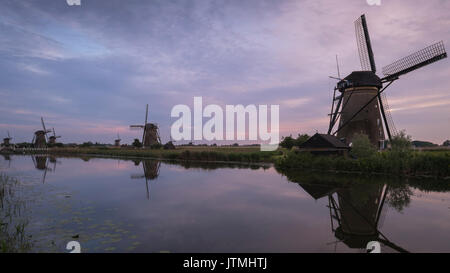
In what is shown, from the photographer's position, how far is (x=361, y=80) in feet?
78.0

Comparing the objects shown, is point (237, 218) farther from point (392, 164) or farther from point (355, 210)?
point (392, 164)

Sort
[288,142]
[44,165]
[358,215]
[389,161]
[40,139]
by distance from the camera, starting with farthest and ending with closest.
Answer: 1. [40,139]
2. [288,142]
3. [44,165]
4. [389,161]
5. [358,215]

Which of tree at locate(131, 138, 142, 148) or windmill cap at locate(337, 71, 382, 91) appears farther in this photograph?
tree at locate(131, 138, 142, 148)

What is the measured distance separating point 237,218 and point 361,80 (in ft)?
71.3

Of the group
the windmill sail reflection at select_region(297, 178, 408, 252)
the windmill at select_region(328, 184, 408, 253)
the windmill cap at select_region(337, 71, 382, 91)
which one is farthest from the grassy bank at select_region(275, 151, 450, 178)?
the windmill cap at select_region(337, 71, 382, 91)

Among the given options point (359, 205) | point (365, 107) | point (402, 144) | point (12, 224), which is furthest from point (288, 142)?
point (12, 224)

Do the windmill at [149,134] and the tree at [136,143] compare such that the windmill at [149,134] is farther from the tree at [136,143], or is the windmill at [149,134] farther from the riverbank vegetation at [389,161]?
the riverbank vegetation at [389,161]

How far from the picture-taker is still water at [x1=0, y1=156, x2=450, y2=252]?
232 inches

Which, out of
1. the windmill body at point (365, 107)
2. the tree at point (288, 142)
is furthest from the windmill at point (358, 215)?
the tree at point (288, 142)

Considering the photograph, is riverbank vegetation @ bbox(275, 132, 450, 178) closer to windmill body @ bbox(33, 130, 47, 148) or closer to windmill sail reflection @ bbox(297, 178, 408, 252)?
windmill sail reflection @ bbox(297, 178, 408, 252)

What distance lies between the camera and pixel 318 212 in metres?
8.84

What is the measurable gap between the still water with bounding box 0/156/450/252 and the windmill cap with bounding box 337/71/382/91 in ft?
43.2
